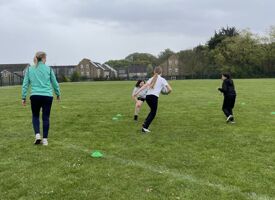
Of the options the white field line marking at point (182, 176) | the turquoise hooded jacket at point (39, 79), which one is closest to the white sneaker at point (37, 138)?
the turquoise hooded jacket at point (39, 79)

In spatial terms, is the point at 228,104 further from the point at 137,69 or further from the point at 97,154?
the point at 137,69

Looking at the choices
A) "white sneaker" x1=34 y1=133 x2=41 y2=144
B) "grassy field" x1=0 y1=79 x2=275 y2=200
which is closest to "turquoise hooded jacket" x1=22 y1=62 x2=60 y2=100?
"white sneaker" x1=34 y1=133 x2=41 y2=144

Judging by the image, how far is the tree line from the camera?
296 ft

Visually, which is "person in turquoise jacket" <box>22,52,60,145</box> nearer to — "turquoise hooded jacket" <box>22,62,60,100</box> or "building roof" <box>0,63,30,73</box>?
"turquoise hooded jacket" <box>22,62,60,100</box>

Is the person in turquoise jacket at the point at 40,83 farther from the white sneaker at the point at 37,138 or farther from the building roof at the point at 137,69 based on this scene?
the building roof at the point at 137,69

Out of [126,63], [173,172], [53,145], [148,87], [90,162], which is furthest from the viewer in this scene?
[126,63]

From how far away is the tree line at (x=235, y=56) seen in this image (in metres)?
90.2

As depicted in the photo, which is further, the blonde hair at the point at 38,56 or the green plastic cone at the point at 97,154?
the blonde hair at the point at 38,56

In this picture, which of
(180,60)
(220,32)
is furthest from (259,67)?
(180,60)

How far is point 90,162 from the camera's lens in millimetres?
7277

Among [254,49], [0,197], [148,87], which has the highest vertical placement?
[254,49]

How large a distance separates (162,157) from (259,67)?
293 feet

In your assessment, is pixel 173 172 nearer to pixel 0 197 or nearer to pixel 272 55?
pixel 0 197

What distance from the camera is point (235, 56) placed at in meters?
92.2
